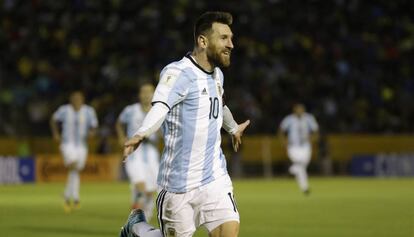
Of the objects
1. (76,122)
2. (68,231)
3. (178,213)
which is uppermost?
(76,122)

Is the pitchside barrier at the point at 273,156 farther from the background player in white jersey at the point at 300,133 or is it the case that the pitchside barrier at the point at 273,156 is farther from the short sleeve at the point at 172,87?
the short sleeve at the point at 172,87

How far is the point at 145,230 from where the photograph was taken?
9.14 m

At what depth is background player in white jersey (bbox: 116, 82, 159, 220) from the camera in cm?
1723

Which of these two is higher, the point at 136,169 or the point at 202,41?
the point at 202,41

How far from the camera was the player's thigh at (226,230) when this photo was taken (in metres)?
8.30

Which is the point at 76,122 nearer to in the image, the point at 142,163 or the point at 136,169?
the point at 142,163

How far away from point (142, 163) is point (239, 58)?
20056mm

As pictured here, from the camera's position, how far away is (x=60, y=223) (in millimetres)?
17359

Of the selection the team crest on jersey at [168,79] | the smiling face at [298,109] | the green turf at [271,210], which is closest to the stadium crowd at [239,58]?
the green turf at [271,210]

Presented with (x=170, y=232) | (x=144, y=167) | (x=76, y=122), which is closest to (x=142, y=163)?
(x=144, y=167)

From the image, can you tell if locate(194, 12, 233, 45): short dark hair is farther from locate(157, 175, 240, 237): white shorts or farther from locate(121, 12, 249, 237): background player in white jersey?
locate(157, 175, 240, 237): white shorts

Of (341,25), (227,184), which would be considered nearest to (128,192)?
(341,25)

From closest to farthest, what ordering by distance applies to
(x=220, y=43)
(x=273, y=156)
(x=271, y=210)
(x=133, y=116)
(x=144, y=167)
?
(x=220, y=43), (x=144, y=167), (x=133, y=116), (x=271, y=210), (x=273, y=156)

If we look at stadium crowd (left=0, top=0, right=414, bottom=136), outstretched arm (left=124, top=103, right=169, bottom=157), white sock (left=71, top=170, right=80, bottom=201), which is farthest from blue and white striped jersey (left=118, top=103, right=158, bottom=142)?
stadium crowd (left=0, top=0, right=414, bottom=136)
